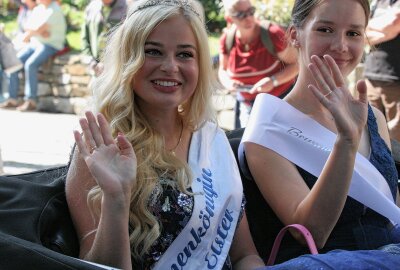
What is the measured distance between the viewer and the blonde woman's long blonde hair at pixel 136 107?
2104 mm

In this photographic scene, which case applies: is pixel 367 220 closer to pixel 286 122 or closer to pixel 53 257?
pixel 286 122

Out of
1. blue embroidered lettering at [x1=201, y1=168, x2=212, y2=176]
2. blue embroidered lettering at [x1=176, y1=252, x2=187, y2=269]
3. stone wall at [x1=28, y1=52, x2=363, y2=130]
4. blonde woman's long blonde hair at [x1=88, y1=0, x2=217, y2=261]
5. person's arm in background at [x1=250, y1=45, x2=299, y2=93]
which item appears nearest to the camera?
blonde woman's long blonde hair at [x1=88, y1=0, x2=217, y2=261]

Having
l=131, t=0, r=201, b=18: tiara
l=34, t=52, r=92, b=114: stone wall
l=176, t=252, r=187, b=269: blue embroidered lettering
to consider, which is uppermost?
l=131, t=0, r=201, b=18: tiara

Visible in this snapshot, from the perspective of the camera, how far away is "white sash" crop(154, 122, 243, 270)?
2211 mm

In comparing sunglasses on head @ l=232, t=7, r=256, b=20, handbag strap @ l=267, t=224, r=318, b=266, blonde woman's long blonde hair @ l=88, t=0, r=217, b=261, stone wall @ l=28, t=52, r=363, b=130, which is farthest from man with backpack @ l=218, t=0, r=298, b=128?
stone wall @ l=28, t=52, r=363, b=130

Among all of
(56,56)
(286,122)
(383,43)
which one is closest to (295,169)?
(286,122)

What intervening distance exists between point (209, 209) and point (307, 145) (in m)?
0.45

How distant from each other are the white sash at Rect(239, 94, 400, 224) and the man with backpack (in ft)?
7.37

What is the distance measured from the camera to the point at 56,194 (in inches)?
83.5

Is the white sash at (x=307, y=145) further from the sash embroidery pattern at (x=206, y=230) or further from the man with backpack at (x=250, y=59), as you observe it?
the man with backpack at (x=250, y=59)

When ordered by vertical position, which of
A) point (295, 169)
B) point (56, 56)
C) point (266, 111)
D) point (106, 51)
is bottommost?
point (56, 56)

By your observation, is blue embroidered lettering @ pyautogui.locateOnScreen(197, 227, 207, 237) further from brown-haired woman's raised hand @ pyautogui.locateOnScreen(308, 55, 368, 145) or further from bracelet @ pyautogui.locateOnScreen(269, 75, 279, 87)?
bracelet @ pyautogui.locateOnScreen(269, 75, 279, 87)

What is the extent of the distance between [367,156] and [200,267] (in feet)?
2.59

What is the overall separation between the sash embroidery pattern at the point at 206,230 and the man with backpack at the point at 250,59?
254cm
